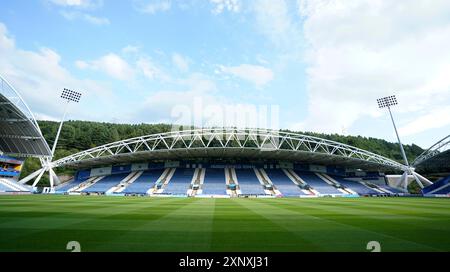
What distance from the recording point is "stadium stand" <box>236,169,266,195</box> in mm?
54125

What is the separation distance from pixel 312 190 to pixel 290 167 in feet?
38.4

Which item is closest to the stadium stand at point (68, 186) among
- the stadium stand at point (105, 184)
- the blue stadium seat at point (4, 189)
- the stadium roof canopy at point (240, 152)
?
the stadium roof canopy at point (240, 152)

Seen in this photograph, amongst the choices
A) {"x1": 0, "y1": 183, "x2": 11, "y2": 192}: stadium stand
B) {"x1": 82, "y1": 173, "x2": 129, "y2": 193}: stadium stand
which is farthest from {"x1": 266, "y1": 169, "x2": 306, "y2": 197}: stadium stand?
{"x1": 0, "y1": 183, "x2": 11, "y2": 192}: stadium stand

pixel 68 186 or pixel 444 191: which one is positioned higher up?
pixel 444 191

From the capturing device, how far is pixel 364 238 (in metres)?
7.83

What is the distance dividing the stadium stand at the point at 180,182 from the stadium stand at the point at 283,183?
19.8 m

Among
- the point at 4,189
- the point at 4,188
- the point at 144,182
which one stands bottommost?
the point at 4,189

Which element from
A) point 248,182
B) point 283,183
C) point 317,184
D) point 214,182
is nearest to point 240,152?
point 248,182

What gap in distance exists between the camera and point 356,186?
6250cm

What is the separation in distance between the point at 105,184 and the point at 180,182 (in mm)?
17800

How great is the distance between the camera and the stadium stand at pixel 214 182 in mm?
53503

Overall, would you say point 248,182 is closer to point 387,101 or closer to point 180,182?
point 180,182

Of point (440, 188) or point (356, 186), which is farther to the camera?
point (356, 186)
